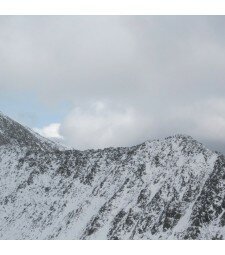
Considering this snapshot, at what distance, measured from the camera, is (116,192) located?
227 feet

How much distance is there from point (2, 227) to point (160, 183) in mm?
29992

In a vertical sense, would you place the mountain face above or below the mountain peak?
below

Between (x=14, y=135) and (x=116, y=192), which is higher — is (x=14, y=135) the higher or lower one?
the higher one

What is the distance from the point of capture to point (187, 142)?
2864 inches

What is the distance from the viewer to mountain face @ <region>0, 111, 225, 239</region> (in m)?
59.5

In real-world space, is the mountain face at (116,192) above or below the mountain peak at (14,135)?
below

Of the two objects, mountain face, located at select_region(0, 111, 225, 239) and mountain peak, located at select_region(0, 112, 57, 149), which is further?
mountain peak, located at select_region(0, 112, 57, 149)

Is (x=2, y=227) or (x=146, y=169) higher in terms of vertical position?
(x=146, y=169)

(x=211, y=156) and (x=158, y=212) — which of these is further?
(x=211, y=156)

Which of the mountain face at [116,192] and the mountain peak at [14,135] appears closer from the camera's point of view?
the mountain face at [116,192]

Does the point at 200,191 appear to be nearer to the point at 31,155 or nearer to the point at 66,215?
the point at 66,215

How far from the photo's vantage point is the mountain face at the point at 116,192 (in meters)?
59.5

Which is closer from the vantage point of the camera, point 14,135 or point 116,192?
point 116,192

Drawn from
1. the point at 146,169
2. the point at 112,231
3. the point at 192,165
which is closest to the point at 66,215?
the point at 112,231
